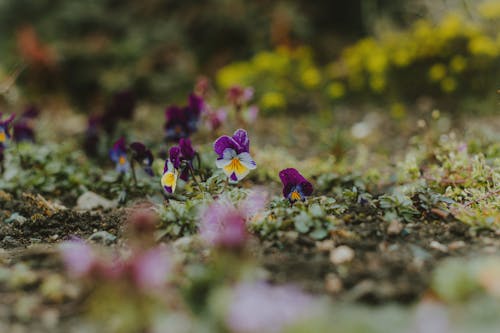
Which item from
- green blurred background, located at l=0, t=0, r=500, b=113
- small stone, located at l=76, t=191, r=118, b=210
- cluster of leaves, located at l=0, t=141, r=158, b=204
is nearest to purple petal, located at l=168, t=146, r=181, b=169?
cluster of leaves, located at l=0, t=141, r=158, b=204

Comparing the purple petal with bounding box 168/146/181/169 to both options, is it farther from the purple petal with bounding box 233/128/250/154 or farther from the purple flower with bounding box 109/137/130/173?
the purple flower with bounding box 109/137/130/173

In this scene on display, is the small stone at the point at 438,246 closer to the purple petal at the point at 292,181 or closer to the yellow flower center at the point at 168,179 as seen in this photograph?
the purple petal at the point at 292,181

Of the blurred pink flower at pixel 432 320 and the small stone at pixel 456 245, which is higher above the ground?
the small stone at pixel 456 245

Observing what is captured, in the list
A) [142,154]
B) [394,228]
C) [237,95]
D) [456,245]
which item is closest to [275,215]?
[394,228]

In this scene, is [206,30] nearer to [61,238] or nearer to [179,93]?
[179,93]

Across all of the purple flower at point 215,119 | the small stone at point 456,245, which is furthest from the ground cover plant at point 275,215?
the purple flower at point 215,119

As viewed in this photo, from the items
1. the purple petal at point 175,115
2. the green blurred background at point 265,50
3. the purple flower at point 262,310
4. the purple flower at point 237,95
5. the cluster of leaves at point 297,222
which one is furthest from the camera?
the green blurred background at point 265,50

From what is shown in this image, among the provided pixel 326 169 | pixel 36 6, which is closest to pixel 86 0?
pixel 36 6
